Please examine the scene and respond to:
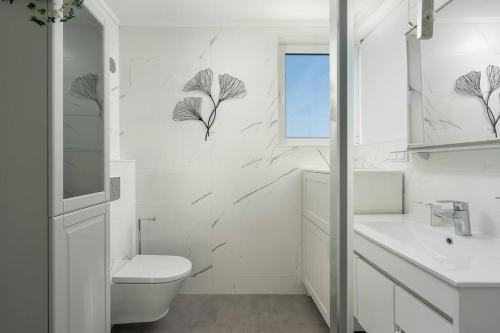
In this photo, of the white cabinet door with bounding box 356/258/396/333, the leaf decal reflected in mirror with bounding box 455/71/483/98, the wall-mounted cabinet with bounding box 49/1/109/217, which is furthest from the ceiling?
the white cabinet door with bounding box 356/258/396/333

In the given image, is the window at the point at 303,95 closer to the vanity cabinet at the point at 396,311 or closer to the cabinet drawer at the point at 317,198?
the cabinet drawer at the point at 317,198

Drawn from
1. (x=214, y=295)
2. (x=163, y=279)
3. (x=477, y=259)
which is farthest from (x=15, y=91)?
(x=214, y=295)

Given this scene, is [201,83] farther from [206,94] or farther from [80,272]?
[80,272]

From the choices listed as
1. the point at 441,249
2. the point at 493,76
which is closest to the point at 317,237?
the point at 441,249

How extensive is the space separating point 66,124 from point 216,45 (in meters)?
1.77

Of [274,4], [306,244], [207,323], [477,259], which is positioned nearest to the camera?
[477,259]

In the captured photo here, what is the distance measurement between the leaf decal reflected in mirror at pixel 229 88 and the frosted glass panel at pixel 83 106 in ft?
4.08

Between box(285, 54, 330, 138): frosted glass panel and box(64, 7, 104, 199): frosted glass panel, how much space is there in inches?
64.4

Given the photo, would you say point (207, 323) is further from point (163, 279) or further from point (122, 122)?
point (122, 122)

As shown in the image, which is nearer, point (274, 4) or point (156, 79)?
point (274, 4)

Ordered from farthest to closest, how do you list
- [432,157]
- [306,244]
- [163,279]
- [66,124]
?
[306,244] → [163,279] → [432,157] → [66,124]

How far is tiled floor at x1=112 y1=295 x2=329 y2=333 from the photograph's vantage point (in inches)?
81.9

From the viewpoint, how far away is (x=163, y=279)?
1896 mm

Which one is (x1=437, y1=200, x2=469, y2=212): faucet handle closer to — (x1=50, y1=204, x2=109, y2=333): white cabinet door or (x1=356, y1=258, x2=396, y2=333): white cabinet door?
(x1=356, y1=258, x2=396, y2=333): white cabinet door
